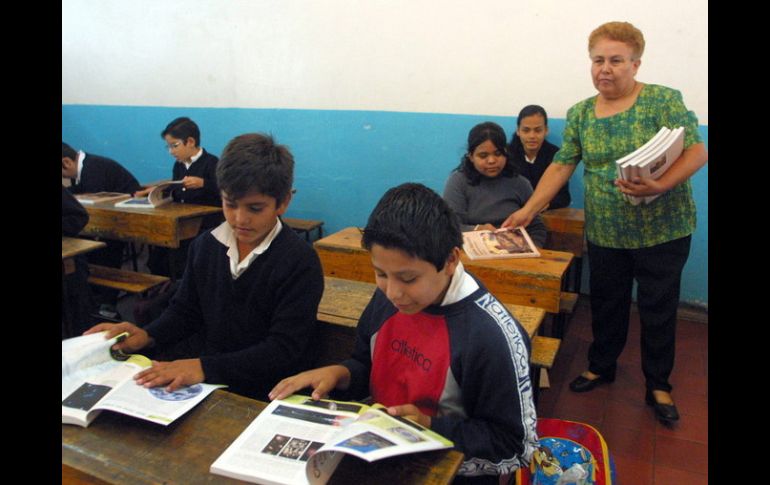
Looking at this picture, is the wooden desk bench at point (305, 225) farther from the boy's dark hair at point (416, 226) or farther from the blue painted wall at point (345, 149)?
the boy's dark hair at point (416, 226)

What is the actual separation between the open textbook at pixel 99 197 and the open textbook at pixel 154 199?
166 mm

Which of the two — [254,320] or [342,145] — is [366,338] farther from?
[342,145]

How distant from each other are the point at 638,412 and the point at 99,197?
3618mm

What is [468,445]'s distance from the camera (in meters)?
1.08

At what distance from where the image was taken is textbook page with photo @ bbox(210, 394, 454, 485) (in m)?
0.89

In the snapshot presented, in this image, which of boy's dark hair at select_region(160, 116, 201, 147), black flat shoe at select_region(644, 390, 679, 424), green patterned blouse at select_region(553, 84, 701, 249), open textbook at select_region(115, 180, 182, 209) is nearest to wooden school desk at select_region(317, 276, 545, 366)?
green patterned blouse at select_region(553, 84, 701, 249)

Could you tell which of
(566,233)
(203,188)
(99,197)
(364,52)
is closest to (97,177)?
(99,197)

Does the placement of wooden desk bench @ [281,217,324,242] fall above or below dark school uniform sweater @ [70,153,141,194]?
below

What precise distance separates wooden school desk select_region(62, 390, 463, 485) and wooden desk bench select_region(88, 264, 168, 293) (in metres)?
2.29

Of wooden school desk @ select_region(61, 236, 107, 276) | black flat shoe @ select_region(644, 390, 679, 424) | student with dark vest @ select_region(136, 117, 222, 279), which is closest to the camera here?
black flat shoe @ select_region(644, 390, 679, 424)

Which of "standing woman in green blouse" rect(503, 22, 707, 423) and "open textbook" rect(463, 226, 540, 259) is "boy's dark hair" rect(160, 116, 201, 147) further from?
"standing woman in green blouse" rect(503, 22, 707, 423)

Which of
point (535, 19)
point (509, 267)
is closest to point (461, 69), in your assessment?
point (535, 19)

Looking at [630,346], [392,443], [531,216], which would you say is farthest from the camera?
[630,346]

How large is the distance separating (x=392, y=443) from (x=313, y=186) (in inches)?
159
